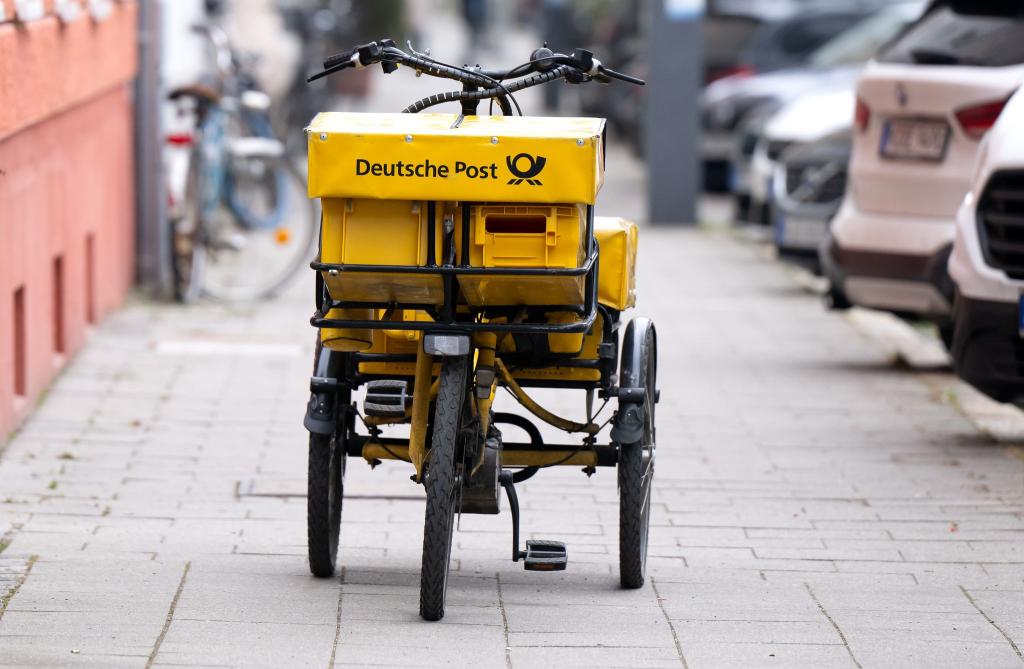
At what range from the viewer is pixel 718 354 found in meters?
10.4

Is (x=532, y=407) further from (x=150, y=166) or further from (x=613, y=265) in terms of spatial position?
(x=150, y=166)

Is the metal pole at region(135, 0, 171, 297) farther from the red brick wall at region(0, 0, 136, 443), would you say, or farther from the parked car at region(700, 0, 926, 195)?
the parked car at region(700, 0, 926, 195)

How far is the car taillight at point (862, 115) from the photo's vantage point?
30.0 feet

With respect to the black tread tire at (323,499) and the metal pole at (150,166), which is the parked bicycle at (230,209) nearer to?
the metal pole at (150,166)

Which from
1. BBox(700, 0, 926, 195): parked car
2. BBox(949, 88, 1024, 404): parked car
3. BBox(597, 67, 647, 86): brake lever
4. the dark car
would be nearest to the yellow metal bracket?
BBox(597, 67, 647, 86): brake lever

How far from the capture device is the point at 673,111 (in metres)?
17.5

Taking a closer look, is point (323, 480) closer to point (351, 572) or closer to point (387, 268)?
point (351, 572)

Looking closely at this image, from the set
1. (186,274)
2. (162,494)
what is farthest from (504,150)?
(186,274)

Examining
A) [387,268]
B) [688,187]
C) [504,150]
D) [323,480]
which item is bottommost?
[688,187]

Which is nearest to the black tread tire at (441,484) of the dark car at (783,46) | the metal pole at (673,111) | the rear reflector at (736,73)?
the metal pole at (673,111)

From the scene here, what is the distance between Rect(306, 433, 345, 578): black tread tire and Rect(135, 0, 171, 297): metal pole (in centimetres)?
620

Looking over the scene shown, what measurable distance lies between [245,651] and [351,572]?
Answer: 925 mm

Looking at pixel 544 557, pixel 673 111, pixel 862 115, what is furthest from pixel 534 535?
pixel 673 111

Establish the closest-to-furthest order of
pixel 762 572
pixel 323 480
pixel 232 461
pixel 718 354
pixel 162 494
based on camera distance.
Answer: pixel 323 480
pixel 762 572
pixel 162 494
pixel 232 461
pixel 718 354
